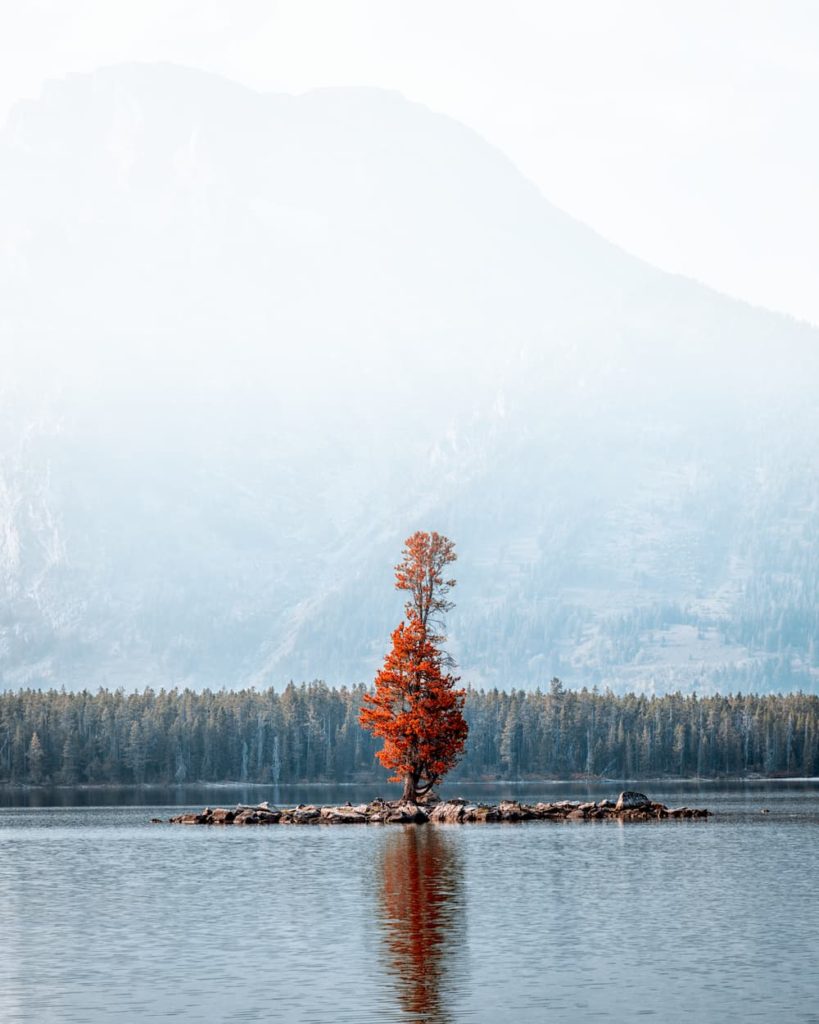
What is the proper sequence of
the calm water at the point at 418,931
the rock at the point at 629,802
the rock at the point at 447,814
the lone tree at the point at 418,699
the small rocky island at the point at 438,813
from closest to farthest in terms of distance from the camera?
1. the calm water at the point at 418,931
2. the rock at the point at 447,814
3. the lone tree at the point at 418,699
4. the small rocky island at the point at 438,813
5. the rock at the point at 629,802

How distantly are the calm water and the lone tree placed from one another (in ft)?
76.3

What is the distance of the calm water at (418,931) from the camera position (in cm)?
4034

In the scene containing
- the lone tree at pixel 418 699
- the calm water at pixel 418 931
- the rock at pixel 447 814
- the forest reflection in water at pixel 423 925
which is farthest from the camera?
the lone tree at pixel 418 699

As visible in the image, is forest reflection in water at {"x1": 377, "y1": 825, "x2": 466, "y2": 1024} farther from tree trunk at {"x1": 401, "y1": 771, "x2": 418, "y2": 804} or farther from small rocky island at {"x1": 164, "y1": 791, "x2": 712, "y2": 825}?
tree trunk at {"x1": 401, "y1": 771, "x2": 418, "y2": 804}

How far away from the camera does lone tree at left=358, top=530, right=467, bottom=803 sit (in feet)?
389

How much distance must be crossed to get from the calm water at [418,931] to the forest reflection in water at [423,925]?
0.44ft

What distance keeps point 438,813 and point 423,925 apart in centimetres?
6591

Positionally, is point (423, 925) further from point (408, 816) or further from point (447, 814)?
point (447, 814)

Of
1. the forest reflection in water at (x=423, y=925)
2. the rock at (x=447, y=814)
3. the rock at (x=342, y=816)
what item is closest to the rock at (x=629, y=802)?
the rock at (x=447, y=814)

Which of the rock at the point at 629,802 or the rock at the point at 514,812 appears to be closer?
the rock at the point at 514,812

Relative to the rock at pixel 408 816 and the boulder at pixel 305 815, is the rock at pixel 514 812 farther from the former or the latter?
the boulder at pixel 305 815

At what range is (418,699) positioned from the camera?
120 m

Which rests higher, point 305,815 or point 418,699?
point 418,699

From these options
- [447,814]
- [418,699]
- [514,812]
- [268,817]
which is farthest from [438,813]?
[268,817]
